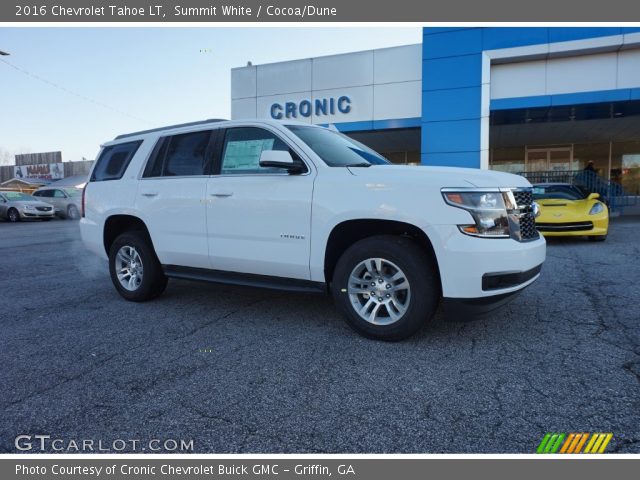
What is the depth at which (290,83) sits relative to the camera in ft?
59.2

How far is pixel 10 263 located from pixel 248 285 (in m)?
Answer: 6.52

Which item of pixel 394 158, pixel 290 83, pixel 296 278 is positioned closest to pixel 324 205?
pixel 296 278

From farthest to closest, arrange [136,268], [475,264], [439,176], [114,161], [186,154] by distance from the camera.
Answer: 1. [114,161]
2. [136,268]
3. [186,154]
4. [439,176]
5. [475,264]

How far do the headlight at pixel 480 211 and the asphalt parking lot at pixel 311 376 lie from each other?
3.01 feet

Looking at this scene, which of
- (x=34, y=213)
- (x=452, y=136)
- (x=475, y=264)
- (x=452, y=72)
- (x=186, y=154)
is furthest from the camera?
(x=34, y=213)

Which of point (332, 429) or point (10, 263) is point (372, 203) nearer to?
point (332, 429)

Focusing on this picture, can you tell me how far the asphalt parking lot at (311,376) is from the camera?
2396 mm

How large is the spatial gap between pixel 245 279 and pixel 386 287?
55.5 inches

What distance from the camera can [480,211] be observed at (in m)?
3.35

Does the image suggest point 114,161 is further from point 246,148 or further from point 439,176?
point 439,176

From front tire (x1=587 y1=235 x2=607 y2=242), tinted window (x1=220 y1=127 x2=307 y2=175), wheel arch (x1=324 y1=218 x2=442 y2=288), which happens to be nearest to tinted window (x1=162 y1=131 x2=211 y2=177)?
tinted window (x1=220 y1=127 x2=307 y2=175)

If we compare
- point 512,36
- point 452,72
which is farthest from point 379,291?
point 512,36

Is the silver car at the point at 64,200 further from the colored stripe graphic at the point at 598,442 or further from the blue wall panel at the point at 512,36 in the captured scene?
the colored stripe graphic at the point at 598,442

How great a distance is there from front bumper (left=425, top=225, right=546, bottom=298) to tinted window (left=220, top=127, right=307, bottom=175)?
169 centimetres
